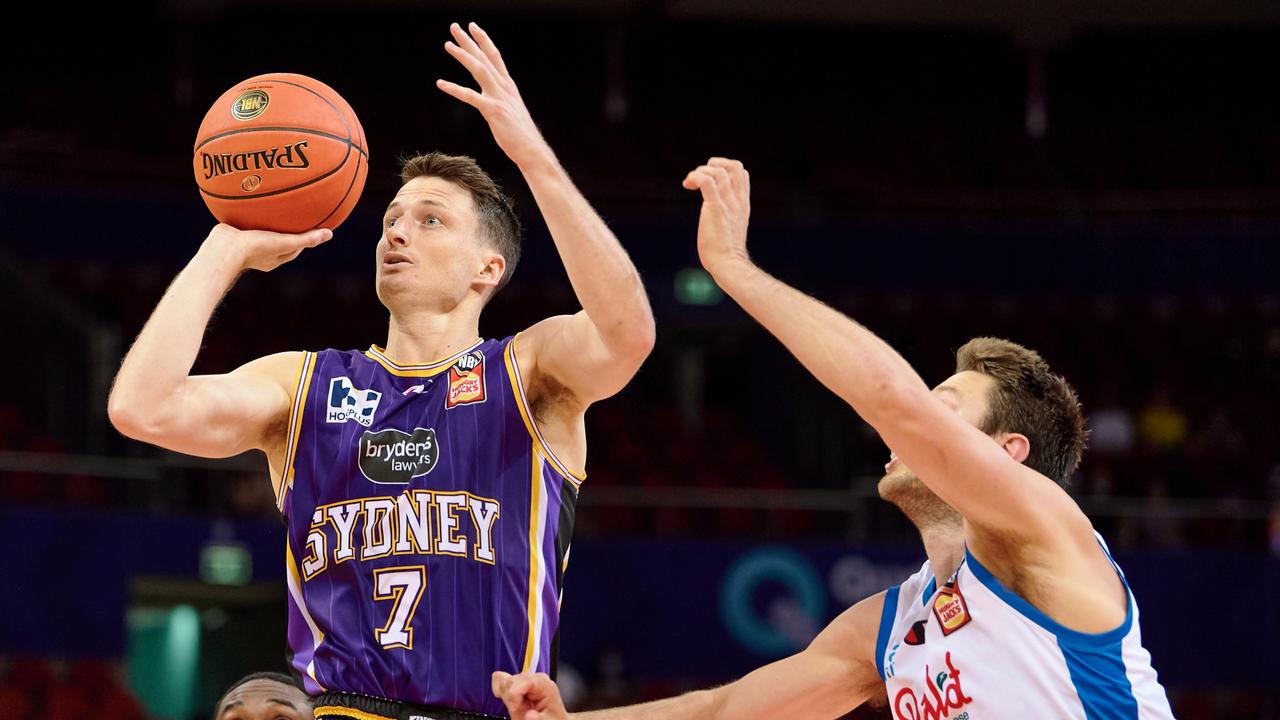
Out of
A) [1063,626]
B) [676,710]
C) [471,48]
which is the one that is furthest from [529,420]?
[1063,626]

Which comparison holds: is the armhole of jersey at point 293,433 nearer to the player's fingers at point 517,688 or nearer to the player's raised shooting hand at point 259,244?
the player's raised shooting hand at point 259,244

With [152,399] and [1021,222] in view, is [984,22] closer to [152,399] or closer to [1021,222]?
[1021,222]

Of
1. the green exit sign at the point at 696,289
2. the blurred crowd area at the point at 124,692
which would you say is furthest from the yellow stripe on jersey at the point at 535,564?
the green exit sign at the point at 696,289

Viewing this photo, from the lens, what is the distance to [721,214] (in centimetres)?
380

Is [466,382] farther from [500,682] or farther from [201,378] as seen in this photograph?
[500,682]

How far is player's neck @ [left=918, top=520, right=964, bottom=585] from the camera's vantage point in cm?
432

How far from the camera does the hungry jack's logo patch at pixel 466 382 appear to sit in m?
4.08

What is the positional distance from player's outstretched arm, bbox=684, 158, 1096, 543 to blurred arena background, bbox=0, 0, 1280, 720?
5.79 meters

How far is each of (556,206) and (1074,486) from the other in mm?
12169

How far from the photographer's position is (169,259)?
15742 mm

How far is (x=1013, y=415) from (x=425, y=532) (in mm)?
1635

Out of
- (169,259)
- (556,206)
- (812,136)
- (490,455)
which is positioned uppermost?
(812,136)

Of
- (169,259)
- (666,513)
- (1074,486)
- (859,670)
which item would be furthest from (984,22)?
(859,670)

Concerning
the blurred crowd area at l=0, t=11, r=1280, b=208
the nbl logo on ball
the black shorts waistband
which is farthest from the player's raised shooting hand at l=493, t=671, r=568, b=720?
the blurred crowd area at l=0, t=11, r=1280, b=208
